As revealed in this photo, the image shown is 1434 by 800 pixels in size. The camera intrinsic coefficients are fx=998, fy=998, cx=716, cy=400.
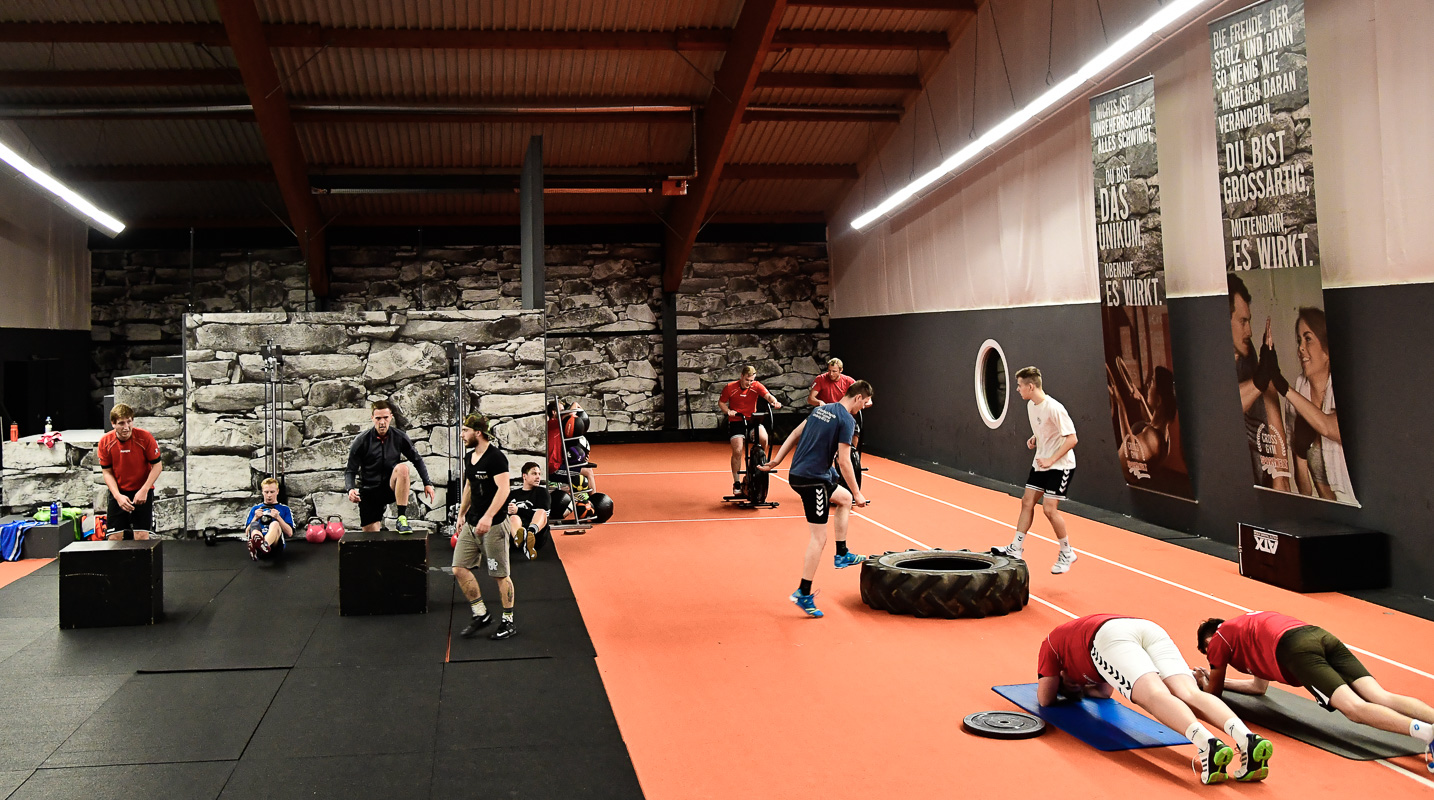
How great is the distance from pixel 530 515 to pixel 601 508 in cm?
187

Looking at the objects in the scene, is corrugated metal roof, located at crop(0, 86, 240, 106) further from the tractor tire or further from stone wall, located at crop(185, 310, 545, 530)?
the tractor tire

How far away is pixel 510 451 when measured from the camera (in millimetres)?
11070

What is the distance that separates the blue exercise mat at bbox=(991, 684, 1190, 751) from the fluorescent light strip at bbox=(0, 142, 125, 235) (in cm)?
1111

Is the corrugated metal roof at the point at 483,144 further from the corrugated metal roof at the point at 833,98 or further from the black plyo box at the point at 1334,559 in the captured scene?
the black plyo box at the point at 1334,559

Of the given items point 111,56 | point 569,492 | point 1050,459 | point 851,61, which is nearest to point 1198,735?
point 1050,459

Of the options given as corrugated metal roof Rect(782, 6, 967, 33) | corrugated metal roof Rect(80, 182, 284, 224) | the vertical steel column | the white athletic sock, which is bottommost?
the white athletic sock

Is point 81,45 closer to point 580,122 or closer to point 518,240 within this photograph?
point 580,122

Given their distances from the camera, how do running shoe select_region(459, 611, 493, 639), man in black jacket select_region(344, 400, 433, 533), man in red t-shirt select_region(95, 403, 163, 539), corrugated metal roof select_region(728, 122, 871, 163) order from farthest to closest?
corrugated metal roof select_region(728, 122, 871, 163), man in red t-shirt select_region(95, 403, 163, 539), man in black jacket select_region(344, 400, 433, 533), running shoe select_region(459, 611, 493, 639)

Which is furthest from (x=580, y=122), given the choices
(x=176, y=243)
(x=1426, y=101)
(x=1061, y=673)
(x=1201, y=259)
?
(x=1061, y=673)

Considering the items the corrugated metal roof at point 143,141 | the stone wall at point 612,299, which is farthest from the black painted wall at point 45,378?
the corrugated metal roof at point 143,141

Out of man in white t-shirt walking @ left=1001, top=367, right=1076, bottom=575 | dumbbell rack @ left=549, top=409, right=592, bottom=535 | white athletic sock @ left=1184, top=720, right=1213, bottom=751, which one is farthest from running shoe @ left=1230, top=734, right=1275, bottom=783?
dumbbell rack @ left=549, top=409, right=592, bottom=535

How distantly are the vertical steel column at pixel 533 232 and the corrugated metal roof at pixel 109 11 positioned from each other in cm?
458

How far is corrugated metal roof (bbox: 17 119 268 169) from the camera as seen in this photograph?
1589cm

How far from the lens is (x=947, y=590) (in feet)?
23.7
